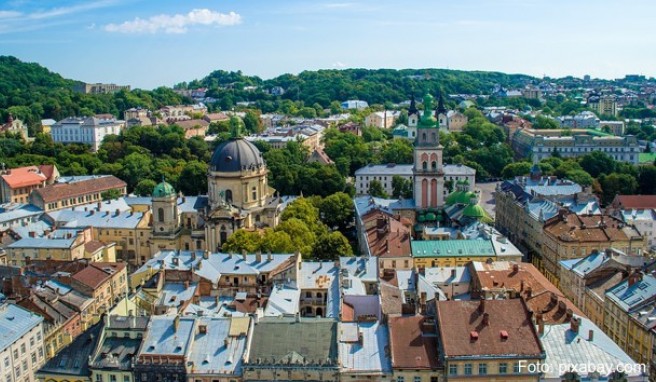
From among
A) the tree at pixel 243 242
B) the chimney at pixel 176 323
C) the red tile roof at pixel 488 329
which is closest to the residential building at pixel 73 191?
the tree at pixel 243 242

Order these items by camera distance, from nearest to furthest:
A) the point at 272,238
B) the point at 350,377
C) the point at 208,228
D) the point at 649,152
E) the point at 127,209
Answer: the point at 350,377, the point at 272,238, the point at 208,228, the point at 127,209, the point at 649,152

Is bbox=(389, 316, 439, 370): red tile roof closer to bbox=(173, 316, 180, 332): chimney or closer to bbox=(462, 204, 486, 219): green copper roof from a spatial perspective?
bbox=(173, 316, 180, 332): chimney

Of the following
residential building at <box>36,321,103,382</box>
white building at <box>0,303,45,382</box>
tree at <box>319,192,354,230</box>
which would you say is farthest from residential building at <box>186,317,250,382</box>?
tree at <box>319,192,354,230</box>

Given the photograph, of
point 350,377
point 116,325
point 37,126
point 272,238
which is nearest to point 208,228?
point 272,238

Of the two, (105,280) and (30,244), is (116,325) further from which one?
(30,244)

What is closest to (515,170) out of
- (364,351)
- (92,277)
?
(92,277)

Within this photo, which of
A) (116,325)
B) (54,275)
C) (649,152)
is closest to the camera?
(116,325)

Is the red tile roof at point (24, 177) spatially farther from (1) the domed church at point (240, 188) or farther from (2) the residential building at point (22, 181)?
(1) the domed church at point (240, 188)
